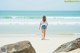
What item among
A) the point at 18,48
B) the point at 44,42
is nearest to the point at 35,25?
the point at 44,42

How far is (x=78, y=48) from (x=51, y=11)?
65192 mm

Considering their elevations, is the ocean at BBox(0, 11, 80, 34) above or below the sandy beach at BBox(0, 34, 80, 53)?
below

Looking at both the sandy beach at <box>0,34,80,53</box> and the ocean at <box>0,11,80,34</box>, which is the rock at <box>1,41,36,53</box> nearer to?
the sandy beach at <box>0,34,80,53</box>

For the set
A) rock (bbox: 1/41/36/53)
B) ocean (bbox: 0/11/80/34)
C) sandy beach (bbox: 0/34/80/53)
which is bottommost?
ocean (bbox: 0/11/80/34)

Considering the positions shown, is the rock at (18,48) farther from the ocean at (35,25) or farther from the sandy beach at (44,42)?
the ocean at (35,25)

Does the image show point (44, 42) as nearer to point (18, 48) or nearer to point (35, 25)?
point (18, 48)

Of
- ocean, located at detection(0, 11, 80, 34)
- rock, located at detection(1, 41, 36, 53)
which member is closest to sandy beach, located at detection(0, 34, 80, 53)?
rock, located at detection(1, 41, 36, 53)

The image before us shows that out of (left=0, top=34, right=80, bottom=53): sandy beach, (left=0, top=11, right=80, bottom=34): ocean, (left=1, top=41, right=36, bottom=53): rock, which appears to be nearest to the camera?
(left=1, top=41, right=36, bottom=53): rock

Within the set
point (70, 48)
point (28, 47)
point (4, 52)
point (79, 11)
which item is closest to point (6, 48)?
point (4, 52)

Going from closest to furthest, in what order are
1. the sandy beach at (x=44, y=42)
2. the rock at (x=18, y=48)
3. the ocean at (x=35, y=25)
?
1. the rock at (x=18, y=48)
2. the sandy beach at (x=44, y=42)
3. the ocean at (x=35, y=25)

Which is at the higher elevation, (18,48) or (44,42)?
(18,48)

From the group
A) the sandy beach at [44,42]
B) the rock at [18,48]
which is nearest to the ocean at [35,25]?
the sandy beach at [44,42]

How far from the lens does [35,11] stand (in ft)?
229
